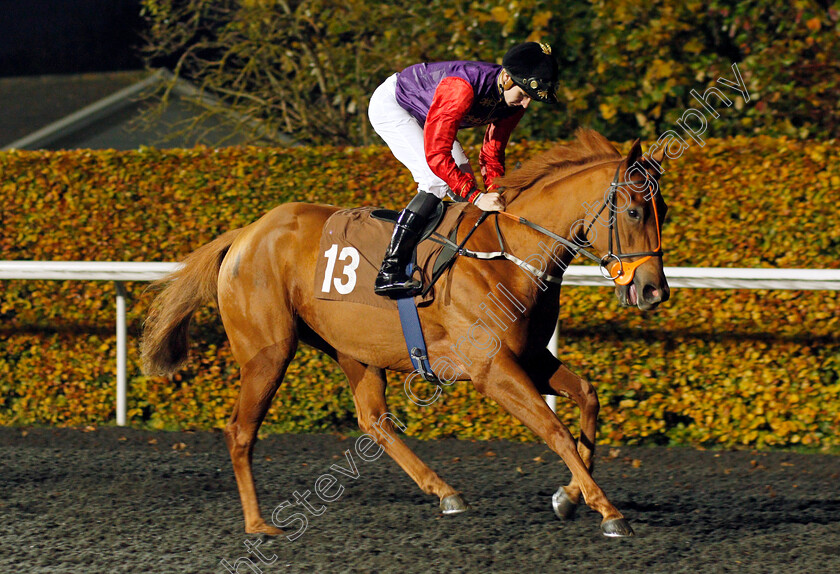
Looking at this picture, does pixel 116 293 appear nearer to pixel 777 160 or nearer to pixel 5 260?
pixel 5 260

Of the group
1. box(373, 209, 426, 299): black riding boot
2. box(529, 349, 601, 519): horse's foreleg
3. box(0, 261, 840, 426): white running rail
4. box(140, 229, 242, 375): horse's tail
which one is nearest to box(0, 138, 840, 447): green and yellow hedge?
box(0, 261, 840, 426): white running rail

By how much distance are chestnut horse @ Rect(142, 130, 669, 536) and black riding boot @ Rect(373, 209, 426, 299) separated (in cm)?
11

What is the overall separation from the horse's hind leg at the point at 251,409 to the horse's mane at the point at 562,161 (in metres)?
1.20

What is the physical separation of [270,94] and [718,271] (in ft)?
19.9

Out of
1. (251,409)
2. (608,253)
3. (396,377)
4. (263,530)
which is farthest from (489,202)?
(396,377)

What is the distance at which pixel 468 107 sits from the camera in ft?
11.6

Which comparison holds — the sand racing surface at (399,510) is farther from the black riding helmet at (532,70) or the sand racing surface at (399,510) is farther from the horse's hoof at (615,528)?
the black riding helmet at (532,70)

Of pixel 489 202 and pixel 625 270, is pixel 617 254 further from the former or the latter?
pixel 489 202

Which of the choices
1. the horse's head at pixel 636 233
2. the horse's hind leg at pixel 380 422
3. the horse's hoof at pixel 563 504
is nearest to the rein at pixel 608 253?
the horse's head at pixel 636 233

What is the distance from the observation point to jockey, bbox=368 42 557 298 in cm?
351

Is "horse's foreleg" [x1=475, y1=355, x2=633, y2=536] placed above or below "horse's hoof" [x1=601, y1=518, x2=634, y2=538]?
above

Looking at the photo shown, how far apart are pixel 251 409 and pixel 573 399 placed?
1351 millimetres

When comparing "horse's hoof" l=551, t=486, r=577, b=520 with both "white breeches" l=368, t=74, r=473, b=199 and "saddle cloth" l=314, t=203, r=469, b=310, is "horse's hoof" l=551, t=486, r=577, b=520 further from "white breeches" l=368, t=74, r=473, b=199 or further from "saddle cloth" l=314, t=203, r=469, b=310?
"white breeches" l=368, t=74, r=473, b=199

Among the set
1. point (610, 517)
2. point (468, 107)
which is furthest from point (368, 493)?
point (468, 107)
